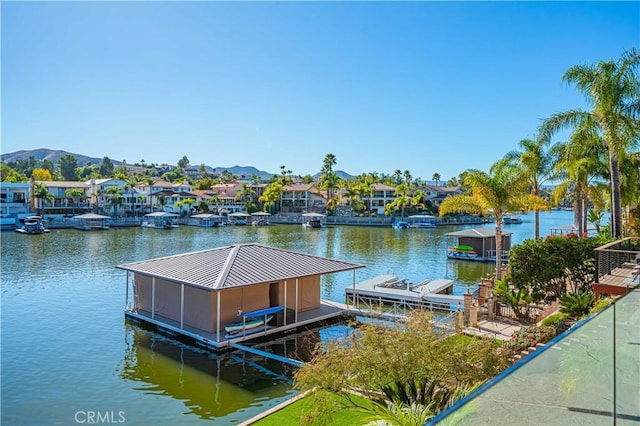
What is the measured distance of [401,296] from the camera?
25.9 m

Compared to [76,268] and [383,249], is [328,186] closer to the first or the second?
[383,249]

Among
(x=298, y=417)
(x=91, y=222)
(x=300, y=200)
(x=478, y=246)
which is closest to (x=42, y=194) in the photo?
(x=91, y=222)

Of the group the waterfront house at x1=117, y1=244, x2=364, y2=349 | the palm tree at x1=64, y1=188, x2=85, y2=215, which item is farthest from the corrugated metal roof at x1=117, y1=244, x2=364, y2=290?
the palm tree at x1=64, y1=188, x2=85, y2=215

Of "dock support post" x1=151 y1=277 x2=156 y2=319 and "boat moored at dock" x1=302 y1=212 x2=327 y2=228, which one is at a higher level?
"boat moored at dock" x1=302 y1=212 x2=327 y2=228

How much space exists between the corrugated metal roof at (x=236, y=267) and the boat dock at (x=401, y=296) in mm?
3942

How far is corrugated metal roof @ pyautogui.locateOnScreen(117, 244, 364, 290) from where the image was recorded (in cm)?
1800

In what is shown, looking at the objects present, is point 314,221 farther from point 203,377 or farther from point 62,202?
point 203,377

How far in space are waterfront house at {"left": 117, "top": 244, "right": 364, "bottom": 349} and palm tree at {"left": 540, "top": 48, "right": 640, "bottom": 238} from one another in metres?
11.9

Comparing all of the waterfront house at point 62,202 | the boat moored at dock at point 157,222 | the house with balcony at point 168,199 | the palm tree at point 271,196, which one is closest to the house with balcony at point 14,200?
the waterfront house at point 62,202

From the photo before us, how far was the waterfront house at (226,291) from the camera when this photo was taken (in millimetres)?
18219

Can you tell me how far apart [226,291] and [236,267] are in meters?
1.05

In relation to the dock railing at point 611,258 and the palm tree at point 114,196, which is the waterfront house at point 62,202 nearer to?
the palm tree at point 114,196

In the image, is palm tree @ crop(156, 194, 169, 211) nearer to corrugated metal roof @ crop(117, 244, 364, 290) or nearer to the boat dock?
the boat dock

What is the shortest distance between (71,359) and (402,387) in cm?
1311
